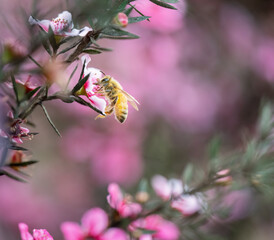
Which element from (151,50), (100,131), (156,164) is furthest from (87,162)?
(151,50)

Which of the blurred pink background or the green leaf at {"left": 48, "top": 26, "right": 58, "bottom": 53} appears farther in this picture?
the blurred pink background

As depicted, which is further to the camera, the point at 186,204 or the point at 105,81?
the point at 186,204

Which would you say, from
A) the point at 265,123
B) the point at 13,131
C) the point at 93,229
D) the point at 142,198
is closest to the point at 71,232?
the point at 93,229

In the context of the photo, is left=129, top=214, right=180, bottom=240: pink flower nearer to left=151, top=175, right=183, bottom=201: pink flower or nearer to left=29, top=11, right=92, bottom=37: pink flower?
left=151, top=175, right=183, bottom=201: pink flower

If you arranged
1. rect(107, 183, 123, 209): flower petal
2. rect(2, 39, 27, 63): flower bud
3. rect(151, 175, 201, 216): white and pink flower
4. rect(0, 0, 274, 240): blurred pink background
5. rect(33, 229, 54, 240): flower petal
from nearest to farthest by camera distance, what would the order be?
1. rect(2, 39, 27, 63): flower bud
2. rect(33, 229, 54, 240): flower petal
3. rect(107, 183, 123, 209): flower petal
4. rect(151, 175, 201, 216): white and pink flower
5. rect(0, 0, 274, 240): blurred pink background

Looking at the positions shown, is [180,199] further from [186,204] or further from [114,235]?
[114,235]

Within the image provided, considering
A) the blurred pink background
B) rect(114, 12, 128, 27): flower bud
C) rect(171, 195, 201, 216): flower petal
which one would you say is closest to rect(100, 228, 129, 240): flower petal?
rect(171, 195, 201, 216): flower petal

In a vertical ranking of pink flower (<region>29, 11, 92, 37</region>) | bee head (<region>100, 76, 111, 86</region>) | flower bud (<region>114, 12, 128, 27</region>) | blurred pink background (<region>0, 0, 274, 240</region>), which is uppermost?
flower bud (<region>114, 12, 128, 27</region>)

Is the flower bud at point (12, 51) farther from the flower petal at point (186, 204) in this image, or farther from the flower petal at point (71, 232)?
the flower petal at point (186, 204)

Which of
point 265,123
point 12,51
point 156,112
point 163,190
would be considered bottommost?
point 156,112
